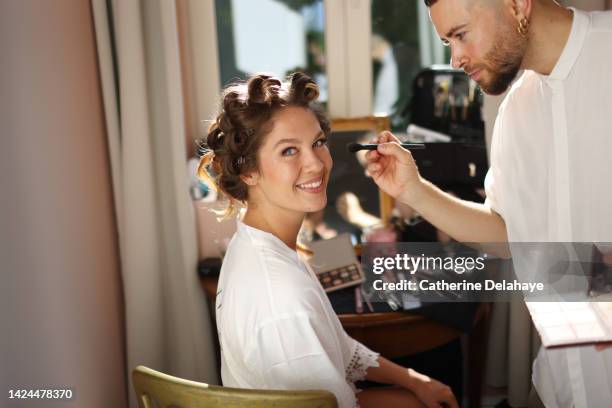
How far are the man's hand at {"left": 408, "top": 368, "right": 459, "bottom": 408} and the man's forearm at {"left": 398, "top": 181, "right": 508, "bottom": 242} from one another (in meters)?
0.37

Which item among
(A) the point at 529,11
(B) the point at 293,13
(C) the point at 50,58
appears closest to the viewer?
(A) the point at 529,11

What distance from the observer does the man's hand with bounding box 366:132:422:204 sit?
143 centimetres

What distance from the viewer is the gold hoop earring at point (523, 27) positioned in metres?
1.25

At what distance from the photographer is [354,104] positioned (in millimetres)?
2387

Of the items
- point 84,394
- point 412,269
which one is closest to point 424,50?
point 412,269

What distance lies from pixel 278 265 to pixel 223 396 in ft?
0.99

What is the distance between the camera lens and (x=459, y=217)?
150 cm

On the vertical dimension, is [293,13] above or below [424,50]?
above

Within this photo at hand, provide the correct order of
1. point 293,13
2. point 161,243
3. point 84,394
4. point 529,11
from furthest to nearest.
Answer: point 293,13, point 161,243, point 84,394, point 529,11

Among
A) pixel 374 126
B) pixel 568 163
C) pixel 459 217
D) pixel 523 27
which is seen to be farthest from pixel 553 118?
pixel 374 126

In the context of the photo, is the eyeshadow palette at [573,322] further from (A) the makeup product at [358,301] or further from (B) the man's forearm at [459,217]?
(A) the makeup product at [358,301]

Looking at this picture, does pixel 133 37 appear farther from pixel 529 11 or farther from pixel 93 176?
pixel 529 11

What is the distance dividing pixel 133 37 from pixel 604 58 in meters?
1.28

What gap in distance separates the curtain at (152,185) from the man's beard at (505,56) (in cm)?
100
